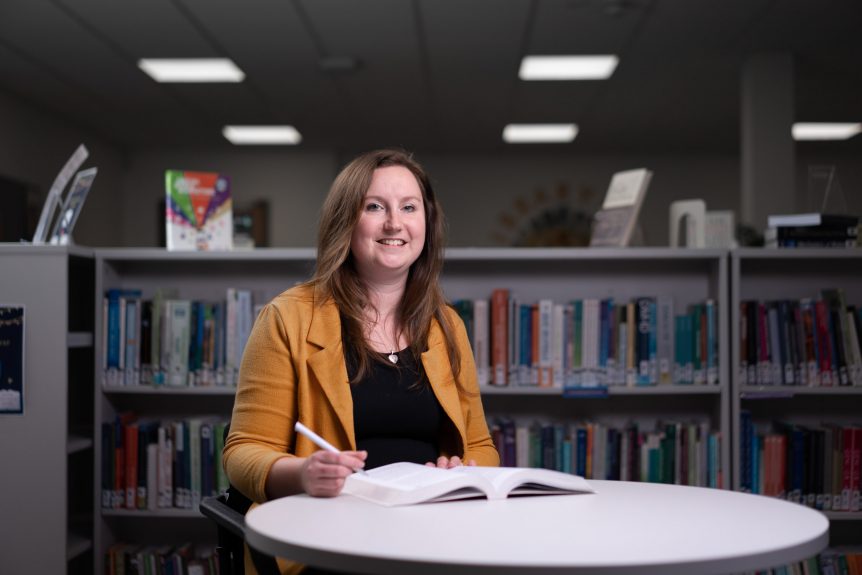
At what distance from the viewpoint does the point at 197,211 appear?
3012mm

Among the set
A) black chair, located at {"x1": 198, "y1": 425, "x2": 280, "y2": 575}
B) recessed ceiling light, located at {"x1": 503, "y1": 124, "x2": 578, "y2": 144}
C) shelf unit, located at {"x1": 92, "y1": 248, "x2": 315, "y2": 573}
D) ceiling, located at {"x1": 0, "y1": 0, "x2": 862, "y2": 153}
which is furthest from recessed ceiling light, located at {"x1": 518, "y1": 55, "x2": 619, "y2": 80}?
black chair, located at {"x1": 198, "y1": 425, "x2": 280, "y2": 575}

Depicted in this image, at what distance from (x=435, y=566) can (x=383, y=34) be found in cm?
455

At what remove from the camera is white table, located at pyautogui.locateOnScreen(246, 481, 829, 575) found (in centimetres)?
105

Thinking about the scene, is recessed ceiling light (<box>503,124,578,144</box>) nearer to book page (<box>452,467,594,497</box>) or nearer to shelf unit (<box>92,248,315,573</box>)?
shelf unit (<box>92,248,315,573</box>)

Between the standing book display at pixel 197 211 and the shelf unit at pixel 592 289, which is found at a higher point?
the standing book display at pixel 197 211

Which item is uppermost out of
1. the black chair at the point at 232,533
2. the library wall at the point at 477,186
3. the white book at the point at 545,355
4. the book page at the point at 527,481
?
the library wall at the point at 477,186

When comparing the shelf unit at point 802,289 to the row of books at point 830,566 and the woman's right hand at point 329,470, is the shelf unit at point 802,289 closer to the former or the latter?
the row of books at point 830,566

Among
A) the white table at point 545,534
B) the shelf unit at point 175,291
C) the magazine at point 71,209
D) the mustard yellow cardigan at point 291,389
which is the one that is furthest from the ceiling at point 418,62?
the white table at point 545,534

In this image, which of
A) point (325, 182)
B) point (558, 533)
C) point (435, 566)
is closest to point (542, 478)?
point (558, 533)

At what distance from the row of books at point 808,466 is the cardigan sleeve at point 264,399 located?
1.87 metres

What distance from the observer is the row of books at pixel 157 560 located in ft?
9.82

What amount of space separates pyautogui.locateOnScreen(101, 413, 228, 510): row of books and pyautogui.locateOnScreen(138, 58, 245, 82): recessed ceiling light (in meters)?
3.35

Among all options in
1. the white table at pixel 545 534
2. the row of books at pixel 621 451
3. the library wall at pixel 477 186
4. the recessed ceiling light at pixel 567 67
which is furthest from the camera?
the library wall at pixel 477 186

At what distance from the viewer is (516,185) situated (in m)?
9.46
